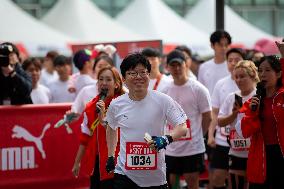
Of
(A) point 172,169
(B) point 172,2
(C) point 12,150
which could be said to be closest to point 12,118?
(C) point 12,150

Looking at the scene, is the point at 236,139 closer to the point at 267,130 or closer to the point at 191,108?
the point at 191,108

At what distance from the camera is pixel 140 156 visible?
7312 mm

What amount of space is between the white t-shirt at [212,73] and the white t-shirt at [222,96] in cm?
126

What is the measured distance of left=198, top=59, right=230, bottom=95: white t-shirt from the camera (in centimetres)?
1204

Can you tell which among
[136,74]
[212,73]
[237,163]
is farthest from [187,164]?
[136,74]

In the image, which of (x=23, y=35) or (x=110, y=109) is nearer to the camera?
(x=110, y=109)

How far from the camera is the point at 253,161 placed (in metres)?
8.19

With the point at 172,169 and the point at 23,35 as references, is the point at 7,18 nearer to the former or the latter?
the point at 23,35

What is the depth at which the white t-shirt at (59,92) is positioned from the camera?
1390 cm

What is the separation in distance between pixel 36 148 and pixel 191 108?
2369 millimetres

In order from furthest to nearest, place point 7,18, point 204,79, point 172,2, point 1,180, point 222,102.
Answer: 1. point 172,2
2. point 7,18
3. point 204,79
4. point 1,180
5. point 222,102

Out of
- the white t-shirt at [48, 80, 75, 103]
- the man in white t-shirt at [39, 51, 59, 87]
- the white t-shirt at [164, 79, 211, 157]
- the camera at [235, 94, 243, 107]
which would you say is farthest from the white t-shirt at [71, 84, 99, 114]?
the man in white t-shirt at [39, 51, 59, 87]

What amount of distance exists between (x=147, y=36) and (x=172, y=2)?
13.5 meters

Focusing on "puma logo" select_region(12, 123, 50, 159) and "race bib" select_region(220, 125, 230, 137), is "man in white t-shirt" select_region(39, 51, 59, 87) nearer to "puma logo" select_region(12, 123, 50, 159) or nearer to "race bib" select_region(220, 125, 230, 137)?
"puma logo" select_region(12, 123, 50, 159)
